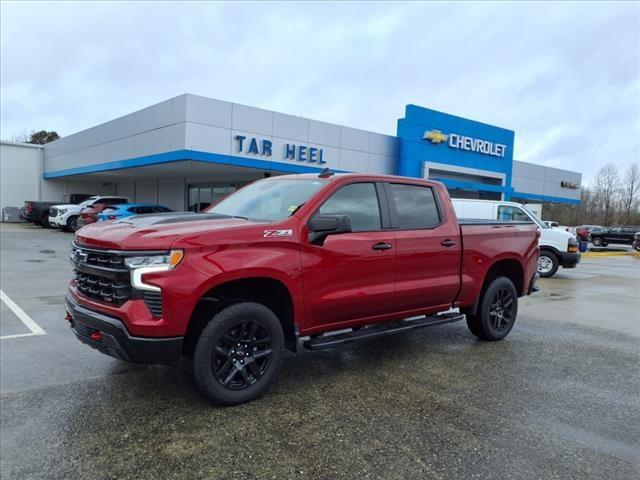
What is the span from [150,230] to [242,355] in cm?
121

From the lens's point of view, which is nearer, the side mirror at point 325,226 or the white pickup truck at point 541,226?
the side mirror at point 325,226

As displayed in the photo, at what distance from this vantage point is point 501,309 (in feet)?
20.0

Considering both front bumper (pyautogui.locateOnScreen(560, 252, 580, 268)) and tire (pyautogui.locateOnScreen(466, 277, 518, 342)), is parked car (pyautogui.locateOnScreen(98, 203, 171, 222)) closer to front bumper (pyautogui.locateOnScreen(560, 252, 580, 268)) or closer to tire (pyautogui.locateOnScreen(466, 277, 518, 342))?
front bumper (pyautogui.locateOnScreen(560, 252, 580, 268))

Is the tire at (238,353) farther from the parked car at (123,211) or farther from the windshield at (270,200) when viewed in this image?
the parked car at (123,211)

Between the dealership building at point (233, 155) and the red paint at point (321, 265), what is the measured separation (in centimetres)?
1469

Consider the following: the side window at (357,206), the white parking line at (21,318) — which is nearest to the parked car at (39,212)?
the white parking line at (21,318)

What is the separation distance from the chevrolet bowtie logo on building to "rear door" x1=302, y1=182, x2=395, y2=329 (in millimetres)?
22565

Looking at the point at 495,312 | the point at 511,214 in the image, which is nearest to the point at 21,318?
the point at 495,312

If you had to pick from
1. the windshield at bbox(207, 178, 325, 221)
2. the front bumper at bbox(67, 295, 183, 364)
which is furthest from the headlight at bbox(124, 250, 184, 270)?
the windshield at bbox(207, 178, 325, 221)

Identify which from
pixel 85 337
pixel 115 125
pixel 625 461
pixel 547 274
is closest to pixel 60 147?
pixel 115 125

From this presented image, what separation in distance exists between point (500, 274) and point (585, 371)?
5.36 feet

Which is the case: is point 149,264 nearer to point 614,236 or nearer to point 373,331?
point 373,331

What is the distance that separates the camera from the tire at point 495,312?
19.2 feet

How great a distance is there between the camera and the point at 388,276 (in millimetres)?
4664
